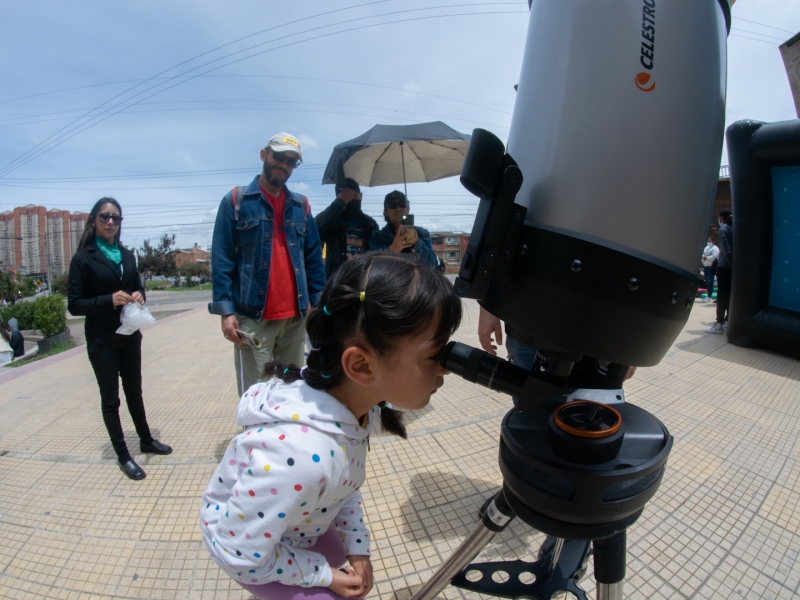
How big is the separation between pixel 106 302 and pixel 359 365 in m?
2.07

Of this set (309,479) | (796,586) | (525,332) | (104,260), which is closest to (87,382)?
(104,260)

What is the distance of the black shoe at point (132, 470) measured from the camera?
2.36m

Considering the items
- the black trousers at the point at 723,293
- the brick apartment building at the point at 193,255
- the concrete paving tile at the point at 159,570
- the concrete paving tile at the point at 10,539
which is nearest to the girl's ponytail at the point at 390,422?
the concrete paving tile at the point at 159,570

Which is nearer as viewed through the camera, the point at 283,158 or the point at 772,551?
the point at 772,551

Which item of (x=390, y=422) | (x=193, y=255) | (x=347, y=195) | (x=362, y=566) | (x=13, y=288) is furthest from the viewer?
(x=193, y=255)

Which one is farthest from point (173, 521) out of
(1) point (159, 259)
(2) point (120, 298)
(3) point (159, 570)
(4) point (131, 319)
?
(1) point (159, 259)

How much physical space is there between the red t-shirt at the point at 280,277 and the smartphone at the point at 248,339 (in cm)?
13

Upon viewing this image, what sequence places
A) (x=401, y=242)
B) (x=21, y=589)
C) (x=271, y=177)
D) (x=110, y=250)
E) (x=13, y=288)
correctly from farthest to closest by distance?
(x=13, y=288) → (x=401, y=242) → (x=110, y=250) → (x=271, y=177) → (x=21, y=589)

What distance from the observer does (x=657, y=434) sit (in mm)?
732

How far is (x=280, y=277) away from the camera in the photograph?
8.10 feet

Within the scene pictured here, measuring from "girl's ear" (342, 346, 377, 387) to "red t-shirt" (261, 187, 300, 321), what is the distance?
1512 mm

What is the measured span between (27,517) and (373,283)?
2.36 meters

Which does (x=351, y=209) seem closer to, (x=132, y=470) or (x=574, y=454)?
(x=132, y=470)

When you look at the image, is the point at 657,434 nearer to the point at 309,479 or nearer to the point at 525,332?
the point at 525,332
